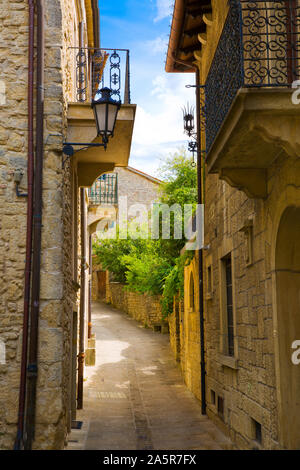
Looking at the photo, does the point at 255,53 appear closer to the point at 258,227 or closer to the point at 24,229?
the point at 258,227

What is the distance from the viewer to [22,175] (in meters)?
6.45

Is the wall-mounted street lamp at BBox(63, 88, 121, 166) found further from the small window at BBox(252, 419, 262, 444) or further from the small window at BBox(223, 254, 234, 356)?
the small window at BBox(252, 419, 262, 444)

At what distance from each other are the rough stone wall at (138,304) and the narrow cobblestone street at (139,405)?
91.0 inches

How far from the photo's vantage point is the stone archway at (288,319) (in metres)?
5.30

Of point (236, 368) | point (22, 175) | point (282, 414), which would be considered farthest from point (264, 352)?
point (22, 175)

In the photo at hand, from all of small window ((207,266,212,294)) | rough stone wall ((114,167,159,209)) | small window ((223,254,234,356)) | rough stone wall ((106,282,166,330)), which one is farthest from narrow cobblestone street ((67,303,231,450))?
rough stone wall ((114,167,159,209))

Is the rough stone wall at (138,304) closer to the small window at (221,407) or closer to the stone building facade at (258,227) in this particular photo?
the small window at (221,407)

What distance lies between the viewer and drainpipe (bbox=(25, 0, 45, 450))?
6.02 meters

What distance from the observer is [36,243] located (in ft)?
20.7

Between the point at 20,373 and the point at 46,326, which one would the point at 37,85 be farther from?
the point at 20,373

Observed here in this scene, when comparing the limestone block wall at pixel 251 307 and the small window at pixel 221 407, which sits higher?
the limestone block wall at pixel 251 307

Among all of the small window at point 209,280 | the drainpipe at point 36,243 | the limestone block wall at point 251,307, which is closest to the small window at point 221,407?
the limestone block wall at point 251,307

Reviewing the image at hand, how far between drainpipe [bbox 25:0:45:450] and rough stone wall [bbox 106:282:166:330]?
16985 millimetres

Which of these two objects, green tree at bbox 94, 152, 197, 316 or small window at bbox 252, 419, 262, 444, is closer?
small window at bbox 252, 419, 262, 444
